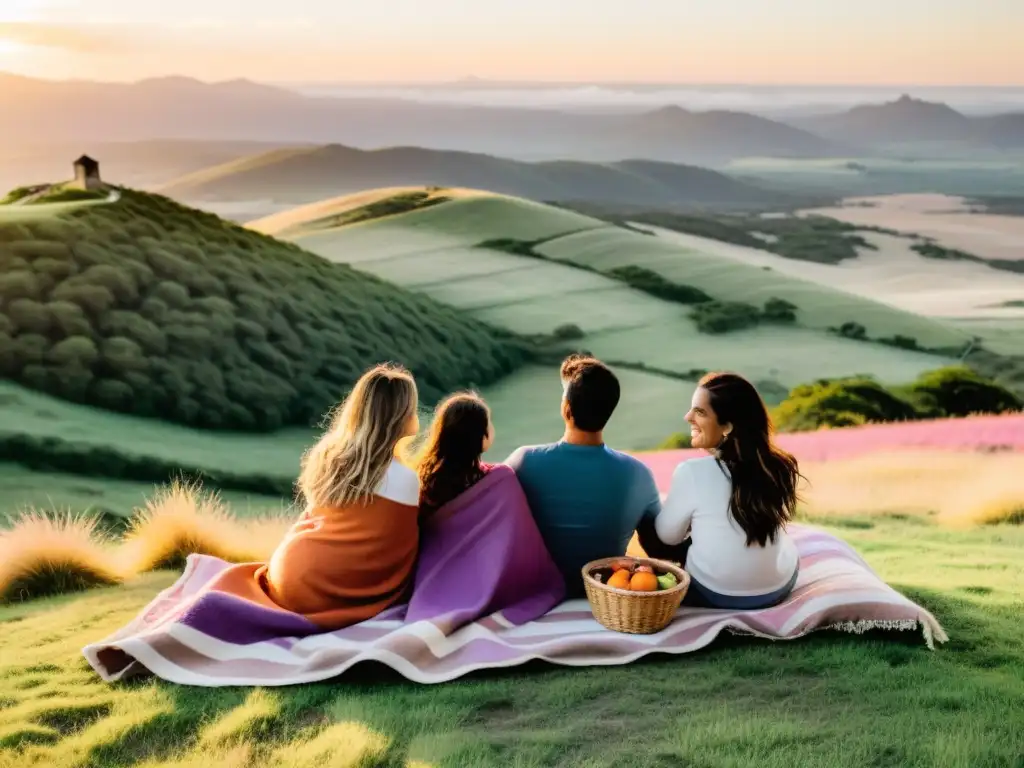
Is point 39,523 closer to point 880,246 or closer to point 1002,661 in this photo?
point 1002,661

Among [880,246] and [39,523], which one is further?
[880,246]

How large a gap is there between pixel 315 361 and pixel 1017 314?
8.05 metres

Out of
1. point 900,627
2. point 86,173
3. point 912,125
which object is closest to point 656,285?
point 912,125

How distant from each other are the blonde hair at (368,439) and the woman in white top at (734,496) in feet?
3.27

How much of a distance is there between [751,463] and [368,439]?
1.33 m

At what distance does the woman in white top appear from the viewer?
3.22 meters

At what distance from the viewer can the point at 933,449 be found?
7.12 m

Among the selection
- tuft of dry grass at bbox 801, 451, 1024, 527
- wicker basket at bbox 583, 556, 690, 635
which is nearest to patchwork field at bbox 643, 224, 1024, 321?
tuft of dry grass at bbox 801, 451, 1024, 527

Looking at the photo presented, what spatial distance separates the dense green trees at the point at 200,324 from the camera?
27.1ft

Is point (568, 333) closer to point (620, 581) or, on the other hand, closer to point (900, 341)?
point (900, 341)

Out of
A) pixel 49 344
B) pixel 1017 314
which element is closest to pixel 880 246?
pixel 1017 314

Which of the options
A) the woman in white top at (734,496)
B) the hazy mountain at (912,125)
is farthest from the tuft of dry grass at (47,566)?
the hazy mountain at (912,125)

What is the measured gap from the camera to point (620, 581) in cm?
322

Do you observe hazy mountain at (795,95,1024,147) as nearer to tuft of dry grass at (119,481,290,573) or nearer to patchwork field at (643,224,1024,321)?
patchwork field at (643,224,1024,321)
